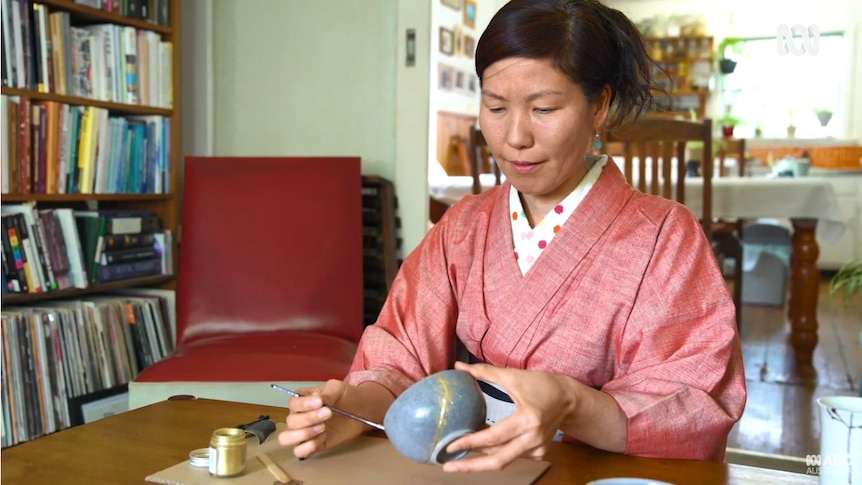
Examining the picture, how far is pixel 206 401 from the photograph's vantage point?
1.15m

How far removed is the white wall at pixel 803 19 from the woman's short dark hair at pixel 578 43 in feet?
18.0

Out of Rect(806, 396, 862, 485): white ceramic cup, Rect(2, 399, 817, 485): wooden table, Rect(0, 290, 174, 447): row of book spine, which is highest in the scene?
Rect(806, 396, 862, 485): white ceramic cup

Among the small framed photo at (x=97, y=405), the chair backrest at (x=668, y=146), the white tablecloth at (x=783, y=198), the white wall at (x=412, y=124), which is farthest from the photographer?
the white tablecloth at (x=783, y=198)

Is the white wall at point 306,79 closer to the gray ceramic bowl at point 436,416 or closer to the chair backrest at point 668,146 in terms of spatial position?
the chair backrest at point 668,146

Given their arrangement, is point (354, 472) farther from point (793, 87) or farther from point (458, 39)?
point (793, 87)

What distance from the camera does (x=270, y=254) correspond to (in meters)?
2.22

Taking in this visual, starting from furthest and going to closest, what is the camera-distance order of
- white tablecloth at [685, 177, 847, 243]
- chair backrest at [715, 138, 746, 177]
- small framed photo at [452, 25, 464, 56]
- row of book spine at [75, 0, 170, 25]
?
small framed photo at [452, 25, 464, 56] < chair backrest at [715, 138, 746, 177] < white tablecloth at [685, 177, 847, 243] < row of book spine at [75, 0, 170, 25]

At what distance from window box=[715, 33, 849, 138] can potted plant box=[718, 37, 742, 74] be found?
30mm

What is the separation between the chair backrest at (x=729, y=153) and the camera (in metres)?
4.44

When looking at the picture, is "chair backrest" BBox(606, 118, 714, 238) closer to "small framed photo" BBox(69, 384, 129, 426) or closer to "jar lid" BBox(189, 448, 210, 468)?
"small framed photo" BBox(69, 384, 129, 426)

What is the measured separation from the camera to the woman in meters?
0.96

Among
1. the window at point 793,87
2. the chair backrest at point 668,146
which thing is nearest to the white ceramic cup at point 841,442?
the chair backrest at point 668,146

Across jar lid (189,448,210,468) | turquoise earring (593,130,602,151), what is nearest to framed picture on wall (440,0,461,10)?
turquoise earring (593,130,602,151)

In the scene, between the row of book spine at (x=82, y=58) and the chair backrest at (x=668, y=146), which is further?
the chair backrest at (x=668, y=146)
